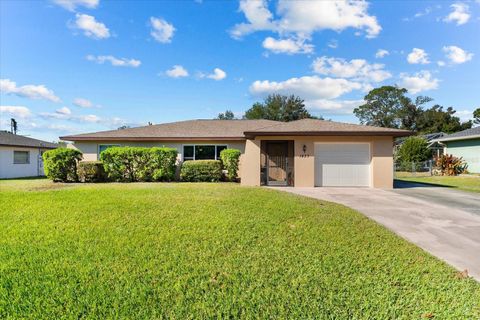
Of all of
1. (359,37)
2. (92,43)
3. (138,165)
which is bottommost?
(138,165)

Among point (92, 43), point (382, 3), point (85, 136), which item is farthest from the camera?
point (85, 136)

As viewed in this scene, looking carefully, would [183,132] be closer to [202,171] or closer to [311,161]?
[202,171]

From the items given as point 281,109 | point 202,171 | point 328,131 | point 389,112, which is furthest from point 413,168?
point 389,112

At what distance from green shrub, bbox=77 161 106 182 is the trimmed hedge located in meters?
0.37

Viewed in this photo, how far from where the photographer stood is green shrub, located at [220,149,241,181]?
14016 mm

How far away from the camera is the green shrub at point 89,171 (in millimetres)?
13320

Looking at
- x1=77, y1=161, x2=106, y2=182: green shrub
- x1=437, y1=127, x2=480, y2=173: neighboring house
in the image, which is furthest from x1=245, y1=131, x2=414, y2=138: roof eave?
x1=437, y1=127, x2=480, y2=173: neighboring house

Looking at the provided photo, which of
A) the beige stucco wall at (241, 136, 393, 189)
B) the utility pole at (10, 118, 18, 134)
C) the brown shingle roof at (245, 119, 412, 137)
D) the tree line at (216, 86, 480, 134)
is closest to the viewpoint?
the brown shingle roof at (245, 119, 412, 137)

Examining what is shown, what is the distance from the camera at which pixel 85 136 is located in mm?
15484

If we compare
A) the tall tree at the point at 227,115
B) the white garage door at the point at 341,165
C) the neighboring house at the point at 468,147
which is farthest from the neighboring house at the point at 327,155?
the tall tree at the point at 227,115

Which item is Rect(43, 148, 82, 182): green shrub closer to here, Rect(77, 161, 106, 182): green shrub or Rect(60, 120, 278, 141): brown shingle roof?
Rect(77, 161, 106, 182): green shrub

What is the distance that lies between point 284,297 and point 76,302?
2.46 m

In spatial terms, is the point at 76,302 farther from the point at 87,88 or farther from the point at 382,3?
the point at 87,88

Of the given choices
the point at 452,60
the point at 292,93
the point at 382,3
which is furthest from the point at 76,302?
the point at 292,93
